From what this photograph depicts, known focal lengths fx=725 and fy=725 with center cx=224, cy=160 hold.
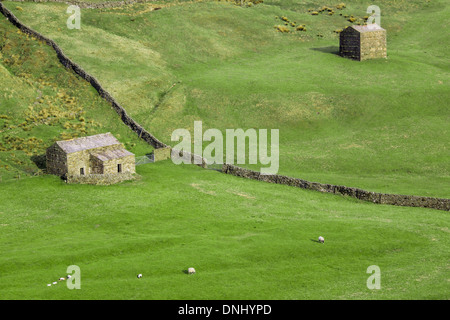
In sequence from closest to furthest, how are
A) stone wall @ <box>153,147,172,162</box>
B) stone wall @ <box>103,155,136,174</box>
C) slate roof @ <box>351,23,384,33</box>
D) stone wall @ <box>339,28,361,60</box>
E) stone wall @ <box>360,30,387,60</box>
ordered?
stone wall @ <box>103,155,136,174</box>, stone wall @ <box>153,147,172,162</box>, slate roof @ <box>351,23,384,33</box>, stone wall @ <box>360,30,387,60</box>, stone wall @ <box>339,28,361,60</box>

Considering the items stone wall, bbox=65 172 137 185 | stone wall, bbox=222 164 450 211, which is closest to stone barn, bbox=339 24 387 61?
stone wall, bbox=222 164 450 211

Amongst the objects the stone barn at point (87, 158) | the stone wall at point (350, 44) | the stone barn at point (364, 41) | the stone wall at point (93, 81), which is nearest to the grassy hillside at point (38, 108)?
the stone wall at point (93, 81)

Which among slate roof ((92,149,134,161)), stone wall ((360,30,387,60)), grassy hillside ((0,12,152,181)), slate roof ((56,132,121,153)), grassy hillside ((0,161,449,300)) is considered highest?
stone wall ((360,30,387,60))

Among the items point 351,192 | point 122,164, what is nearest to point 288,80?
point 351,192

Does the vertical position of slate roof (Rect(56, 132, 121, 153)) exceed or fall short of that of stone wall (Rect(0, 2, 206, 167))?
it falls short

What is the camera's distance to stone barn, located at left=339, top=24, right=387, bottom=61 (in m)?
115

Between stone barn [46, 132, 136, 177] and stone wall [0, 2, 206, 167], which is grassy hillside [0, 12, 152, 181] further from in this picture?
stone barn [46, 132, 136, 177]

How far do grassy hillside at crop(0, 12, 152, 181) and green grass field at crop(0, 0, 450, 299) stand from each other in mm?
290

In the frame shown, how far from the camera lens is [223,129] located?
95.7 metres

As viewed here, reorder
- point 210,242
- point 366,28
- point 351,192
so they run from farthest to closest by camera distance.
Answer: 1. point 366,28
2. point 351,192
3. point 210,242

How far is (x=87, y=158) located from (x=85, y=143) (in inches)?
70.6

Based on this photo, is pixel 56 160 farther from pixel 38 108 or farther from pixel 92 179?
pixel 38 108

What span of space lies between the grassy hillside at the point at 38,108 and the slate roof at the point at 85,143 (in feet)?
14.6

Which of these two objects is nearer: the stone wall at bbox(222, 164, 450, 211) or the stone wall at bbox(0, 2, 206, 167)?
the stone wall at bbox(222, 164, 450, 211)
